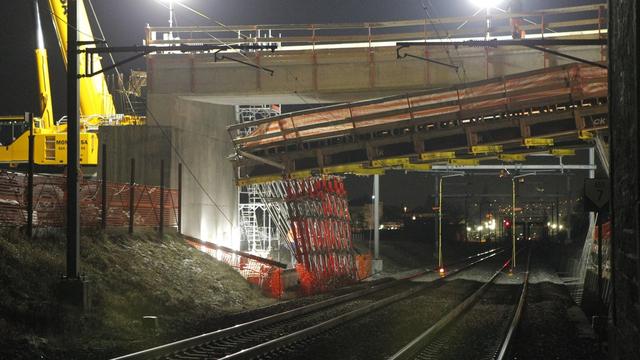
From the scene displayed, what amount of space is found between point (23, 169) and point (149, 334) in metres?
21.6

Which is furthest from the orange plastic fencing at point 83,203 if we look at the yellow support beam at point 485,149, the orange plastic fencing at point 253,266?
the yellow support beam at point 485,149

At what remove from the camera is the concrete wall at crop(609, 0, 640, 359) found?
25.2 ft

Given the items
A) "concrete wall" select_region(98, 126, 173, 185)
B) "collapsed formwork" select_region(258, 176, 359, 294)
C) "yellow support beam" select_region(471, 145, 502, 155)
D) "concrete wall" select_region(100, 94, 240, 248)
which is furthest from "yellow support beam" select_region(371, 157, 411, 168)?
"concrete wall" select_region(98, 126, 173, 185)

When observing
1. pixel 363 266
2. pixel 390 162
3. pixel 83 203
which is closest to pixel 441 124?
pixel 390 162

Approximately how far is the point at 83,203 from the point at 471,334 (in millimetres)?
12007

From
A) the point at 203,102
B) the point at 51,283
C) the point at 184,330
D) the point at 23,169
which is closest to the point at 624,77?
the point at 184,330

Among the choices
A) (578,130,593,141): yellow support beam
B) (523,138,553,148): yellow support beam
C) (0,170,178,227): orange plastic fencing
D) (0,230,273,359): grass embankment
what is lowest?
(0,230,273,359): grass embankment

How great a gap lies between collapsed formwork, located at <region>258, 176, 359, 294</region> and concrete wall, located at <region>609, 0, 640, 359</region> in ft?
68.5

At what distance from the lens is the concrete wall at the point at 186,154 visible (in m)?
29.7

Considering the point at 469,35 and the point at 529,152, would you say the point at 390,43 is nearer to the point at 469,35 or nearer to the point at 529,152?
the point at 469,35

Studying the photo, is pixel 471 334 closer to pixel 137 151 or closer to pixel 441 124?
pixel 441 124

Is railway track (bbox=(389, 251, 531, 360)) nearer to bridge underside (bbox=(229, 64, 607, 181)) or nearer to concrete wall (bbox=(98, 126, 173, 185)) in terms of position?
bridge underside (bbox=(229, 64, 607, 181))

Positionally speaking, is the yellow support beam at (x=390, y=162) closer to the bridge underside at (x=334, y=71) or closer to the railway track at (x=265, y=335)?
the bridge underside at (x=334, y=71)

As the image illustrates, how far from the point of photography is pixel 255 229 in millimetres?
40906
